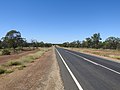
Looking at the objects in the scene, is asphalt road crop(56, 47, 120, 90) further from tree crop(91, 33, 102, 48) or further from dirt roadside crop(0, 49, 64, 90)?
tree crop(91, 33, 102, 48)

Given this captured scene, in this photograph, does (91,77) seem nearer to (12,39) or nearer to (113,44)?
(12,39)

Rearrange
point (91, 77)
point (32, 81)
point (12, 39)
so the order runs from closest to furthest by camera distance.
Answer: point (32, 81) → point (91, 77) → point (12, 39)

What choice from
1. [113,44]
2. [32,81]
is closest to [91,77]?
[32,81]

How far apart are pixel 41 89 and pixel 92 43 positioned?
151067 mm

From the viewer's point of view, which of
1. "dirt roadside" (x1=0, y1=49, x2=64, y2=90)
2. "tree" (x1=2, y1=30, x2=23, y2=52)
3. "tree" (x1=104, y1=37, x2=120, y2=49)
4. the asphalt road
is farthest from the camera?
"tree" (x1=104, y1=37, x2=120, y2=49)

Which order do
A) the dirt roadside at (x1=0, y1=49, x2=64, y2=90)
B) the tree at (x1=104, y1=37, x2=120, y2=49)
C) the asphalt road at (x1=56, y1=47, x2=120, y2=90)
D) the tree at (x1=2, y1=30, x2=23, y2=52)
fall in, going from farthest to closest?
1. the tree at (x1=104, y1=37, x2=120, y2=49)
2. the tree at (x1=2, y1=30, x2=23, y2=52)
3. the dirt roadside at (x1=0, y1=49, x2=64, y2=90)
4. the asphalt road at (x1=56, y1=47, x2=120, y2=90)

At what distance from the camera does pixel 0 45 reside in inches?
4843

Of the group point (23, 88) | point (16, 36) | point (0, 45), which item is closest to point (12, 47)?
point (16, 36)

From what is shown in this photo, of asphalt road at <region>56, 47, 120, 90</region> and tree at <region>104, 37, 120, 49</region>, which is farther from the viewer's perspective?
tree at <region>104, 37, 120, 49</region>

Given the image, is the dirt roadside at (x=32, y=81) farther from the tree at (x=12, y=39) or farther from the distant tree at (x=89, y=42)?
the distant tree at (x=89, y=42)

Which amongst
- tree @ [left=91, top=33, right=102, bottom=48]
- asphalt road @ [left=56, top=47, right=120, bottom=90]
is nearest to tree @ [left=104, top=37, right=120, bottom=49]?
tree @ [left=91, top=33, right=102, bottom=48]

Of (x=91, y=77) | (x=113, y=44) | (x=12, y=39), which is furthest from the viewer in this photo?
(x=113, y=44)

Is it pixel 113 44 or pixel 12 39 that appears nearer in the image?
pixel 12 39

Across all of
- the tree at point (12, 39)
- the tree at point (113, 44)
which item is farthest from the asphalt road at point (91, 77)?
the tree at point (113, 44)
